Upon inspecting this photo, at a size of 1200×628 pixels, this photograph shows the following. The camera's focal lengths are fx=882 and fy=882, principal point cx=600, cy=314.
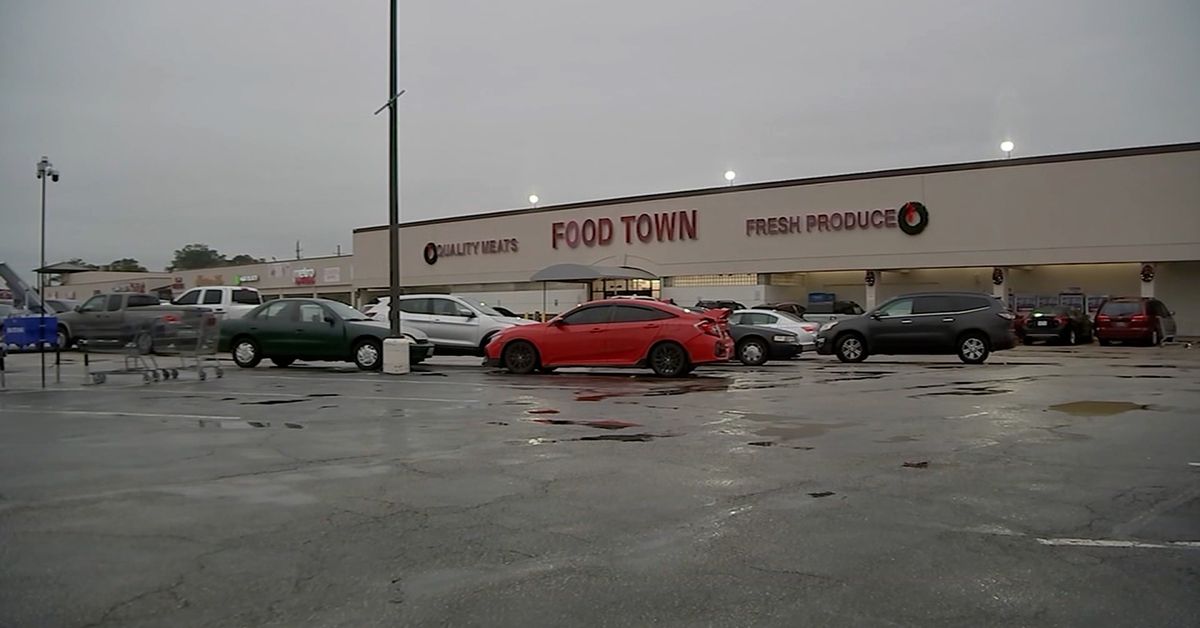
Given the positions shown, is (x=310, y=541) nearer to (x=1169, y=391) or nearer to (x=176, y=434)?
(x=176, y=434)

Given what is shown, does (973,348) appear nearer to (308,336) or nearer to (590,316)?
(590,316)

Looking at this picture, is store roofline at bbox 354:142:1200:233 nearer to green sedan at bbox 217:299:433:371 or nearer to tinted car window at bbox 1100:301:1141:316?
tinted car window at bbox 1100:301:1141:316

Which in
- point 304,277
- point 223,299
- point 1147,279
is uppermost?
point 304,277

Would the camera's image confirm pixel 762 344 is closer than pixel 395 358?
No

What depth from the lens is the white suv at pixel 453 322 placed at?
811 inches

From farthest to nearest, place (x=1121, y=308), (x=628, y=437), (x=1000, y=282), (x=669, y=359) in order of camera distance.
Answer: (x=1000, y=282), (x=1121, y=308), (x=669, y=359), (x=628, y=437)

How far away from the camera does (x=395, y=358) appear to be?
17156 mm

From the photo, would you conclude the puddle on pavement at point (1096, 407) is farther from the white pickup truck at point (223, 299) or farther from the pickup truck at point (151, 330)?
the white pickup truck at point (223, 299)

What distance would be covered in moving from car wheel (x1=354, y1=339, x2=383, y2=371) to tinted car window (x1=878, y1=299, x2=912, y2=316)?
1146 centimetres

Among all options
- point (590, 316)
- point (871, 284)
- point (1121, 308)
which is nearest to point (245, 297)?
point (590, 316)

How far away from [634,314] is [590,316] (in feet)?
2.97

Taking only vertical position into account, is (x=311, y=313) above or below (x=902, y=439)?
above

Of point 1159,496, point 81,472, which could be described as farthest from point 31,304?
point 1159,496

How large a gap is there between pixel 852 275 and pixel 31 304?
111 feet
